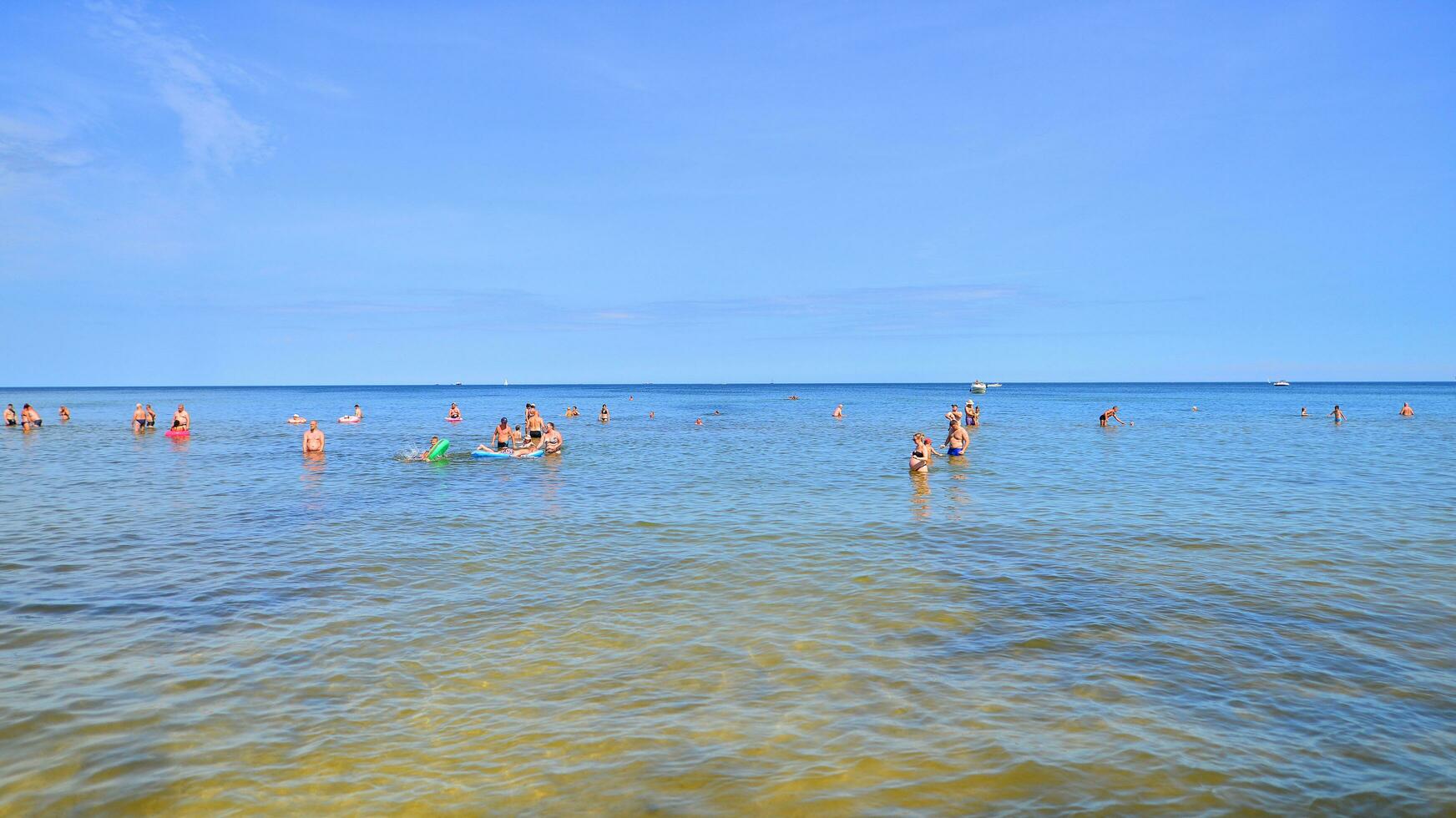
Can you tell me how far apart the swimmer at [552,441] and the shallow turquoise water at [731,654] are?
Result: 462 inches

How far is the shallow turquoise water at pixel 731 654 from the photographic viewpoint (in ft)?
21.2

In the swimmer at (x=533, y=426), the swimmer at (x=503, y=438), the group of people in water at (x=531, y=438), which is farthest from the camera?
the swimmer at (x=503, y=438)

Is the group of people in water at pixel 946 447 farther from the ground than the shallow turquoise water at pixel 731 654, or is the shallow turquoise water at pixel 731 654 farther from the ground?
the group of people in water at pixel 946 447

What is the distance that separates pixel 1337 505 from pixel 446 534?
812 inches

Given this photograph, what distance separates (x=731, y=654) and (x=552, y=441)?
2491 cm

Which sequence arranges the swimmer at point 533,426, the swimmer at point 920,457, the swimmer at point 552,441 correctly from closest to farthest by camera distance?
the swimmer at point 920,457
the swimmer at point 552,441
the swimmer at point 533,426

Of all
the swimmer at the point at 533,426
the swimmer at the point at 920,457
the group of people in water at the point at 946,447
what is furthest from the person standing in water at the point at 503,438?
the swimmer at the point at 920,457

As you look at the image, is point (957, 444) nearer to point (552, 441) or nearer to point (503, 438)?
point (552, 441)

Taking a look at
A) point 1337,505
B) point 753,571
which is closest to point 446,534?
point 753,571

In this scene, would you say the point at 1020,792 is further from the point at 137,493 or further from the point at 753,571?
the point at 137,493

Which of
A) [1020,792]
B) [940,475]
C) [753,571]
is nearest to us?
[1020,792]

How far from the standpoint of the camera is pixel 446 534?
16.5m

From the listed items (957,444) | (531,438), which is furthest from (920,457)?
(531,438)

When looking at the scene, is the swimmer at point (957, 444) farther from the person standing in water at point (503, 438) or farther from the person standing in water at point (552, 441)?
the person standing in water at point (503, 438)
